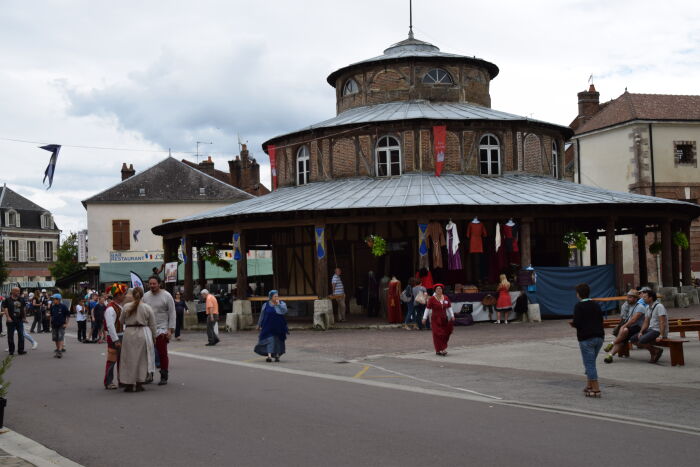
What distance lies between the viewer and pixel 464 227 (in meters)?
29.8

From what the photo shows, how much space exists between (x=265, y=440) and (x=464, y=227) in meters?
22.2

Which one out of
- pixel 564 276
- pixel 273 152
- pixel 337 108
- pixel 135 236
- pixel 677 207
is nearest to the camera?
pixel 564 276

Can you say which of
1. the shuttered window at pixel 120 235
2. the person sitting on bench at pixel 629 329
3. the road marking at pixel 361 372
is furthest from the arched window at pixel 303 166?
the shuttered window at pixel 120 235

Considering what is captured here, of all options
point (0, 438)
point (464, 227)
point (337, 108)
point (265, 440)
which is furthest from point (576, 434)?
point (337, 108)

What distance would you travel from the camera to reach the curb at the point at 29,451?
7.51 m

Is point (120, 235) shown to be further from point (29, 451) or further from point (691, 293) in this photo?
point (29, 451)

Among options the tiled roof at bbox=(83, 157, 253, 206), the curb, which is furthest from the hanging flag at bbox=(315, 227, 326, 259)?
the tiled roof at bbox=(83, 157, 253, 206)

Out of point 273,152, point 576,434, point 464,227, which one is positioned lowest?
point 576,434

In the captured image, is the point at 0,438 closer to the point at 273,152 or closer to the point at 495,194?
the point at 495,194

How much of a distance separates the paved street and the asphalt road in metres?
0.02

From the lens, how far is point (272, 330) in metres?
17.0

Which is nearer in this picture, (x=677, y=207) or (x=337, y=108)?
(x=677, y=207)

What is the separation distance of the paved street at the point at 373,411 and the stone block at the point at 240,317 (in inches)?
356


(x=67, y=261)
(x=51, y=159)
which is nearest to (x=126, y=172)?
(x=67, y=261)
